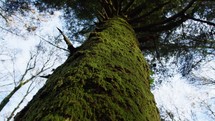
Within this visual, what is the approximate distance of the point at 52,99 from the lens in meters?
1.14

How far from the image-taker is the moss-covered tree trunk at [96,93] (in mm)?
1011

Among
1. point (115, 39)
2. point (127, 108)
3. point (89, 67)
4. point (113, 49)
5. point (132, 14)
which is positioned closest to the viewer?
point (127, 108)

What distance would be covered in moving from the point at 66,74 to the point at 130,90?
37 centimetres

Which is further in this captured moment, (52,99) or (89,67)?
(89,67)

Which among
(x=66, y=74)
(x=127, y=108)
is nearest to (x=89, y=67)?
(x=66, y=74)

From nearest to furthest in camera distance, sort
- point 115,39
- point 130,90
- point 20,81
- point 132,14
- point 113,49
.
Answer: point 130,90
point 113,49
point 115,39
point 132,14
point 20,81

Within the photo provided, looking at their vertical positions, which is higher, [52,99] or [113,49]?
[113,49]

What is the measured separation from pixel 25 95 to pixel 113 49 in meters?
11.9

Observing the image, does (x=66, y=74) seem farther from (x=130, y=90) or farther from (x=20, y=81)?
(x=20, y=81)

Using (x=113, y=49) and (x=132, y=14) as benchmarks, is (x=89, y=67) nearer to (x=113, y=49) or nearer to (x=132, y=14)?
(x=113, y=49)

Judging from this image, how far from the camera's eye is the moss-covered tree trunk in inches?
39.8

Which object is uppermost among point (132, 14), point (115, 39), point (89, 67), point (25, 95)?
point (25, 95)

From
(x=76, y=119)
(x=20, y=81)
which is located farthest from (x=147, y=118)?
(x=20, y=81)

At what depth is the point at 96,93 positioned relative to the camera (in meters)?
1.16
